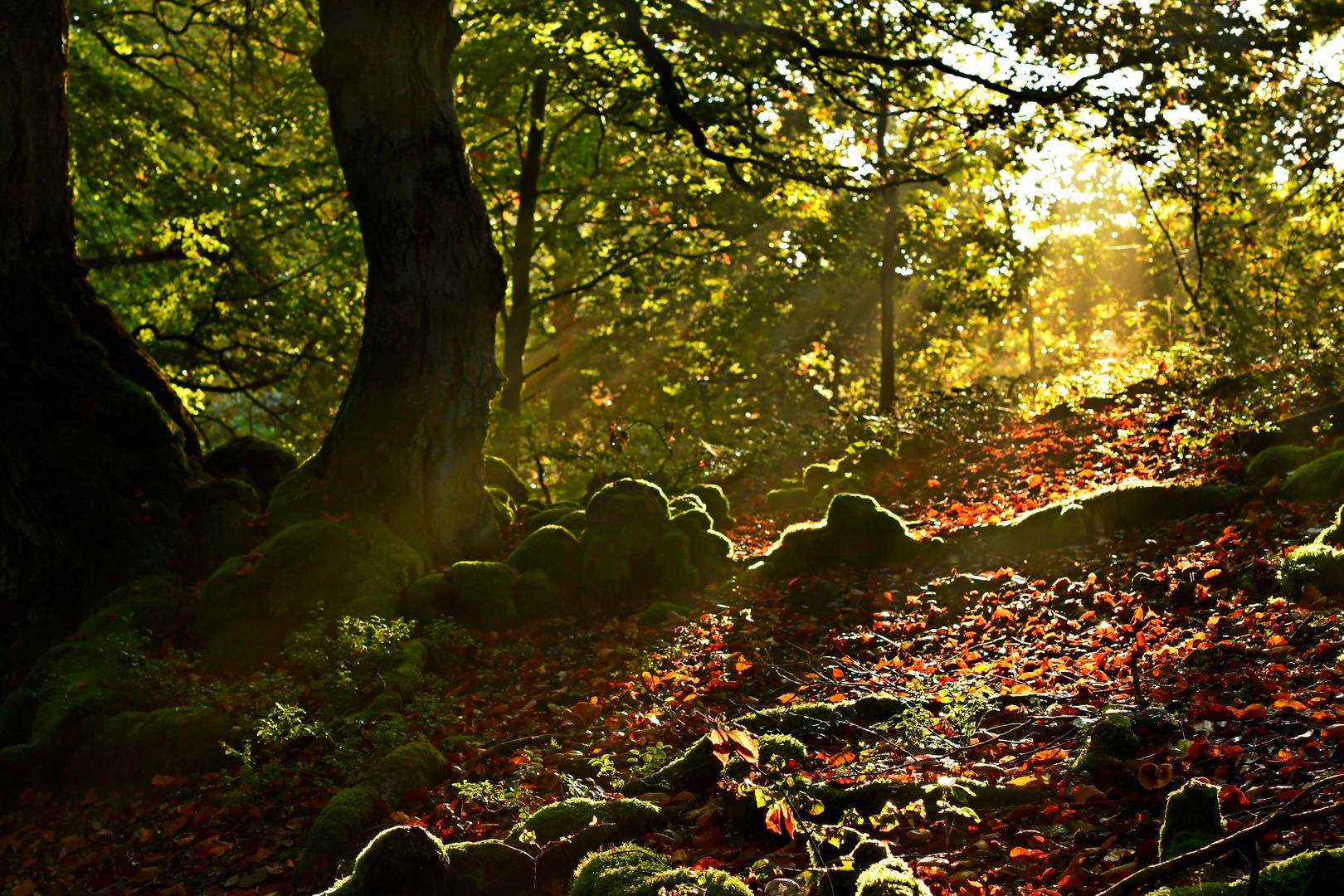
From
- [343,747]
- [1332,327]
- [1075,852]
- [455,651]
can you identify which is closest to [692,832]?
[1075,852]

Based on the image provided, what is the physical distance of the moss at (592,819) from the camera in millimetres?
3926

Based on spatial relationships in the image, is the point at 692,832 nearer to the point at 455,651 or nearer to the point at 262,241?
the point at 455,651

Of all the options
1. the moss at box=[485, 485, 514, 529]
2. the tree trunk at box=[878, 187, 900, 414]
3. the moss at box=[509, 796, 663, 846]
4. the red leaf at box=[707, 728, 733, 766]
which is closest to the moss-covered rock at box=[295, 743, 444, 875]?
the moss at box=[509, 796, 663, 846]

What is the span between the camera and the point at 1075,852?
10.7ft

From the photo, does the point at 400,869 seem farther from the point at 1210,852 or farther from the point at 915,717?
the point at 1210,852

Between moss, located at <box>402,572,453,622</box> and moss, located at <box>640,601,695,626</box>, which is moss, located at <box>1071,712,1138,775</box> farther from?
moss, located at <box>402,572,453,622</box>

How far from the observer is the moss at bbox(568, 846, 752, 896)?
121 inches

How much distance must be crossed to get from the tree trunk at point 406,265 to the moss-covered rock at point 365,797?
337 cm

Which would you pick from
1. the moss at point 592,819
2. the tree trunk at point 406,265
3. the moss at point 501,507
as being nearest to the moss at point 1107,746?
the moss at point 592,819

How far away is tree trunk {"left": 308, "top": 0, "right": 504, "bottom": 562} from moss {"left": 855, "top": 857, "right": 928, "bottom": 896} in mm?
6107

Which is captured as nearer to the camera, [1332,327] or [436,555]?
[436,555]

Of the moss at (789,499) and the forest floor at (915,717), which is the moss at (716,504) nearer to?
the moss at (789,499)

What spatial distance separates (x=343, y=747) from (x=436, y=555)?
3295mm

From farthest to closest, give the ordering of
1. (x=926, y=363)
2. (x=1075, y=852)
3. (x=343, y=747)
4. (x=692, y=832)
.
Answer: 1. (x=926, y=363)
2. (x=343, y=747)
3. (x=692, y=832)
4. (x=1075, y=852)
